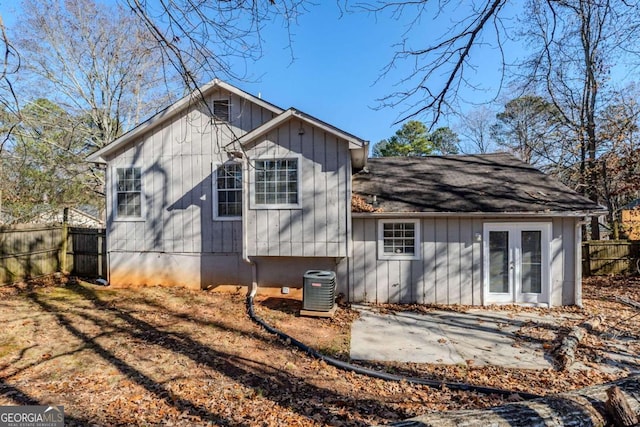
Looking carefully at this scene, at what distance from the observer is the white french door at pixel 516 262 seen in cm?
755

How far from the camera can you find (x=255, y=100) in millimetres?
8609

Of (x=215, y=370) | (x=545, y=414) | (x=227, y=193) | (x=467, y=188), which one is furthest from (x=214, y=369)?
(x=467, y=188)

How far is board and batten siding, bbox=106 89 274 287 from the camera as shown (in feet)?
28.6

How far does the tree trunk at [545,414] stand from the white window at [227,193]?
7140 mm

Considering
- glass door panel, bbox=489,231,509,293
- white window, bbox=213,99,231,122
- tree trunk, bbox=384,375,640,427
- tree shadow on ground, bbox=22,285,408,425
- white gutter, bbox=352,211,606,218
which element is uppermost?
white window, bbox=213,99,231,122

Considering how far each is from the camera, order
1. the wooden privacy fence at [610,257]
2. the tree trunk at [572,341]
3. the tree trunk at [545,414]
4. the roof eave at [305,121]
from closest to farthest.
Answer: the tree trunk at [545,414], the tree trunk at [572,341], the roof eave at [305,121], the wooden privacy fence at [610,257]

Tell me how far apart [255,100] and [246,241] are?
4.05 meters

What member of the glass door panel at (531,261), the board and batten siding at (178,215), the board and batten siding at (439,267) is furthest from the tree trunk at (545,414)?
the board and batten siding at (178,215)

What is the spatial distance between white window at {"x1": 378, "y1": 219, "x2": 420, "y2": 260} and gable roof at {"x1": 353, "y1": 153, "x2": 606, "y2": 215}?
41cm

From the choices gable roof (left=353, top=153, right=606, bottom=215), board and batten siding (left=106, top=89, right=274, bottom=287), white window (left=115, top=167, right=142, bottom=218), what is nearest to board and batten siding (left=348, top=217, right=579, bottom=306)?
gable roof (left=353, top=153, right=606, bottom=215)

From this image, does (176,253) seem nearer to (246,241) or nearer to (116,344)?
(246,241)

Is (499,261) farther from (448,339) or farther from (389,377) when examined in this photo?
(389,377)

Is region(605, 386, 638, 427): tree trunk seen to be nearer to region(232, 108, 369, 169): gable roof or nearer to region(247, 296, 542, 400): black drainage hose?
region(247, 296, 542, 400): black drainage hose

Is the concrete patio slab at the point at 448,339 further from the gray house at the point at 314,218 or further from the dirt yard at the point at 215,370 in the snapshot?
the gray house at the point at 314,218
